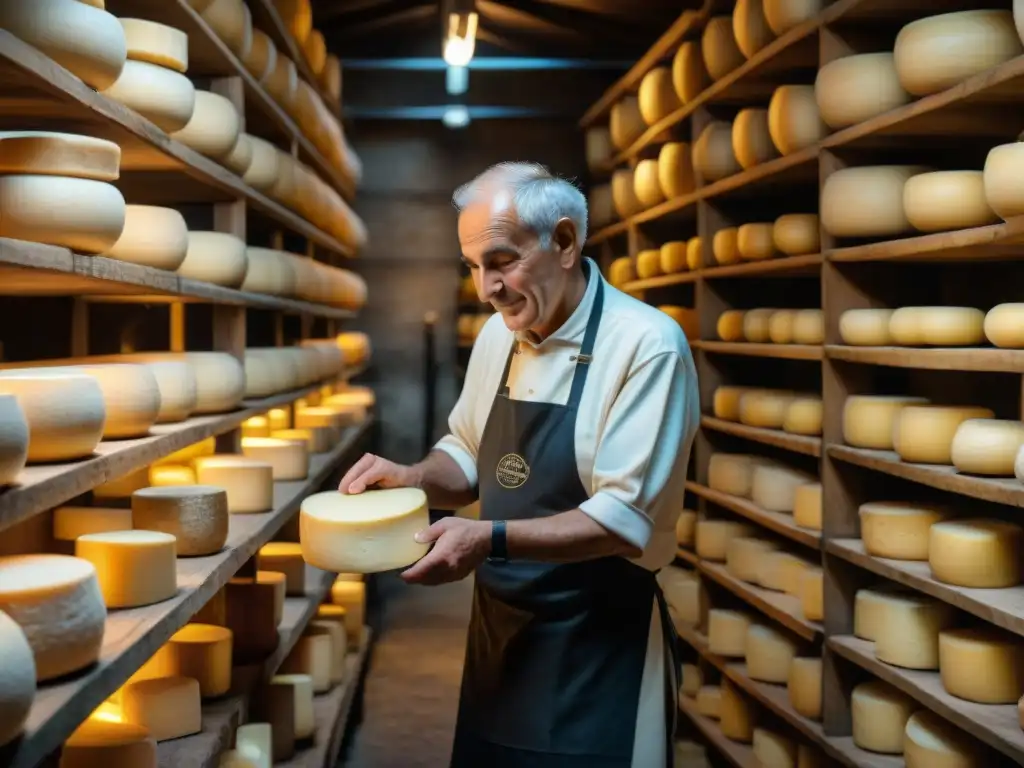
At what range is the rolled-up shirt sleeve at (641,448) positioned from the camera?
79.3 inches

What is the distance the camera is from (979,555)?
2.41 m

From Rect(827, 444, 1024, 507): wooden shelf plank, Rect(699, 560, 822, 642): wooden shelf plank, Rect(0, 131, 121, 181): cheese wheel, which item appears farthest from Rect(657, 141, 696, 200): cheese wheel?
Rect(0, 131, 121, 181): cheese wheel

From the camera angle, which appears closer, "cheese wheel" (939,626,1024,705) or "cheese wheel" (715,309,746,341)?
"cheese wheel" (939,626,1024,705)

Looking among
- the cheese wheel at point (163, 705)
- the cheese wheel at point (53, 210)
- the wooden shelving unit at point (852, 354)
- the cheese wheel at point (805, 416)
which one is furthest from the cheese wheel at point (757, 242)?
the cheese wheel at point (53, 210)

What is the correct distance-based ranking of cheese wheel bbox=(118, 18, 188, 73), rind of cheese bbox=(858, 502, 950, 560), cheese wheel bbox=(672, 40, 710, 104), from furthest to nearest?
cheese wheel bbox=(672, 40, 710, 104)
rind of cheese bbox=(858, 502, 950, 560)
cheese wheel bbox=(118, 18, 188, 73)

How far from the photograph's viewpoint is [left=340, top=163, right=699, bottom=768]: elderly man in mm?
2078

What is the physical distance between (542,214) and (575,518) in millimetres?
563

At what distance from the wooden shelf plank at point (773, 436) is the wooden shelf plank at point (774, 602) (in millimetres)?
456

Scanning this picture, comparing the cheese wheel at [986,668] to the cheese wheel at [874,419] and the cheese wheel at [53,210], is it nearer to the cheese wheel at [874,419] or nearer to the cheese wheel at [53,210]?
the cheese wheel at [874,419]

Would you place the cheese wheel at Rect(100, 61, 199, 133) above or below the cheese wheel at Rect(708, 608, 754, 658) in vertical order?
above

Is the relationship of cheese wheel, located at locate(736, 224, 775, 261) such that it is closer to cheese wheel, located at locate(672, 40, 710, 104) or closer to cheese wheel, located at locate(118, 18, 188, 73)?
cheese wheel, located at locate(672, 40, 710, 104)

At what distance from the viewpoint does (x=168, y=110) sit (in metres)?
2.29

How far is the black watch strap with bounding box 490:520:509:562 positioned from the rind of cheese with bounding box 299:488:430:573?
13 centimetres

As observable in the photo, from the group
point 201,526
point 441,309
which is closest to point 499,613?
point 201,526
